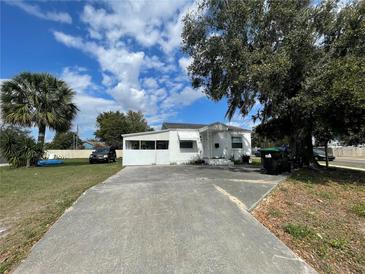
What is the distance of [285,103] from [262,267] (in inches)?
385

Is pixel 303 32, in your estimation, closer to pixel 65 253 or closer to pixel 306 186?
pixel 306 186

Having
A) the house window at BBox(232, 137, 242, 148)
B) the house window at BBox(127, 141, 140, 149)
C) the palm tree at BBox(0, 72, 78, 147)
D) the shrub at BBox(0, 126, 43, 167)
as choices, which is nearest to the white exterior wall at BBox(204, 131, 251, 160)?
the house window at BBox(232, 137, 242, 148)

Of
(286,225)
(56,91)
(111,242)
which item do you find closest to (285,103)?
(286,225)

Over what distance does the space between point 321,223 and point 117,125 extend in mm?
43361

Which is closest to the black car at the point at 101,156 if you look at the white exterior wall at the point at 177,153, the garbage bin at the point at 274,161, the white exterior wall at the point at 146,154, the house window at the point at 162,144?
the white exterior wall at the point at 146,154

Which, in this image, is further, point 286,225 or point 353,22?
point 353,22

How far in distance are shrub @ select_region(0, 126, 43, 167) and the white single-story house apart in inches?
273

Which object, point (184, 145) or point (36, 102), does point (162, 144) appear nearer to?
point (184, 145)

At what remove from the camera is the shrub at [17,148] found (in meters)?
17.6

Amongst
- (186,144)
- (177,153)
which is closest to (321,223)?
(177,153)

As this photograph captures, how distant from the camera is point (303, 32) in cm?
1020

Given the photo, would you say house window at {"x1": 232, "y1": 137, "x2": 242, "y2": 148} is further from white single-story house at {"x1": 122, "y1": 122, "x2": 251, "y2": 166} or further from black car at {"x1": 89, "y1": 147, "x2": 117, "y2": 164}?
black car at {"x1": 89, "y1": 147, "x2": 117, "y2": 164}

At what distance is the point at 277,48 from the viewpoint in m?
11.4

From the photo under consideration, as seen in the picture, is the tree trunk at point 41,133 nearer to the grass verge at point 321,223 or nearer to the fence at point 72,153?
the fence at point 72,153
